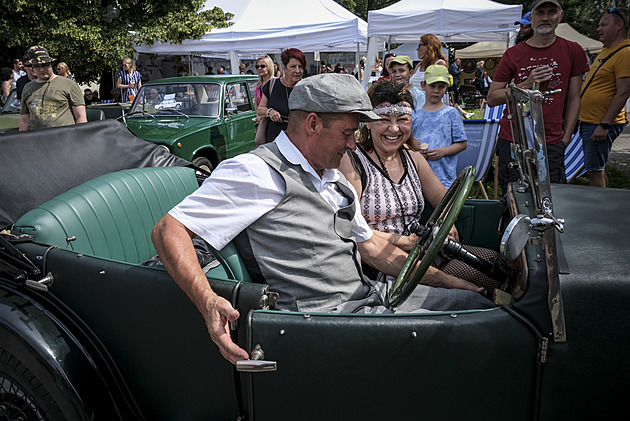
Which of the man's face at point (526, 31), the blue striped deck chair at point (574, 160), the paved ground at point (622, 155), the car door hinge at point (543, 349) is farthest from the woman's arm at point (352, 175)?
the paved ground at point (622, 155)

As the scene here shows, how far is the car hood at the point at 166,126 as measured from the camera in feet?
19.0

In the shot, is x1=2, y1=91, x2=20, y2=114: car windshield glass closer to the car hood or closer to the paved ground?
the car hood

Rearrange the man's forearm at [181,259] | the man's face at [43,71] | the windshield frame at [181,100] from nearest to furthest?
1. the man's forearm at [181,259]
2. the man's face at [43,71]
3. the windshield frame at [181,100]

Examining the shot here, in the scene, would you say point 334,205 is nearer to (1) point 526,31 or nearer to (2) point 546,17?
(2) point 546,17

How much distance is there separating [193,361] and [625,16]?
4.51 meters

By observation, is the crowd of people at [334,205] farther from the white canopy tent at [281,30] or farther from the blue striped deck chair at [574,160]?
the white canopy tent at [281,30]

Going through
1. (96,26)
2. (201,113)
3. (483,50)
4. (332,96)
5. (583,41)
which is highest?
(96,26)

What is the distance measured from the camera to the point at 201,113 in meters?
6.73

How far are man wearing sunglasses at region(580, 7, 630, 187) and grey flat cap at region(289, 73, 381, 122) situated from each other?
125 inches

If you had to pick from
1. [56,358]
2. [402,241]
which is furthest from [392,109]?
[56,358]

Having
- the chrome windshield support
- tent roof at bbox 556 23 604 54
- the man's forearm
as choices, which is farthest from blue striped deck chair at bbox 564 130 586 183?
tent roof at bbox 556 23 604 54

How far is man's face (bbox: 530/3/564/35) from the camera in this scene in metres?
3.30

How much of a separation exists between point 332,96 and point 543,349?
1070 mm

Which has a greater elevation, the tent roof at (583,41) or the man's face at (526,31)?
the tent roof at (583,41)
